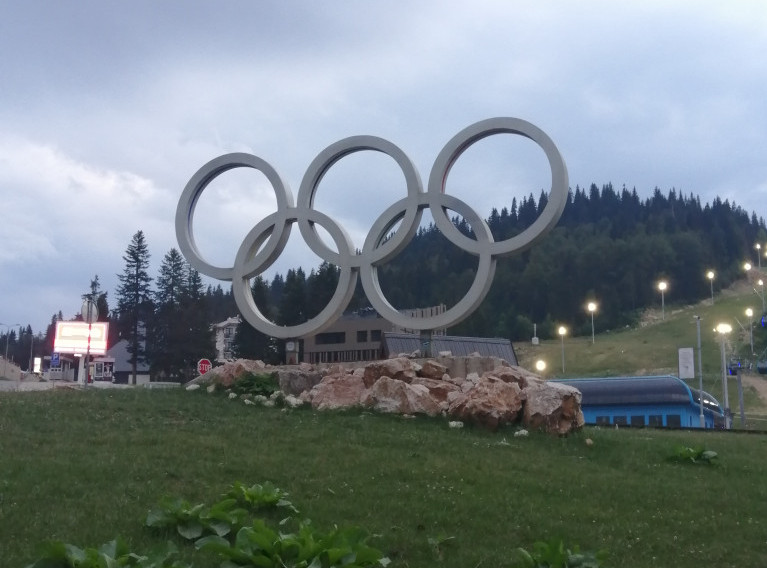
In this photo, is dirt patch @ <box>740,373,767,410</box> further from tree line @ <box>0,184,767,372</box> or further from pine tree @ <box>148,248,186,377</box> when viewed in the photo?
pine tree @ <box>148,248,186,377</box>

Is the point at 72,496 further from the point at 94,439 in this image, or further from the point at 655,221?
the point at 655,221

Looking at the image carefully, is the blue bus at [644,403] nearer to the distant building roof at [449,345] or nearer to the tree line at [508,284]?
the distant building roof at [449,345]

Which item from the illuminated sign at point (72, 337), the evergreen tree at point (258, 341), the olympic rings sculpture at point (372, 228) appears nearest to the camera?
the olympic rings sculpture at point (372, 228)

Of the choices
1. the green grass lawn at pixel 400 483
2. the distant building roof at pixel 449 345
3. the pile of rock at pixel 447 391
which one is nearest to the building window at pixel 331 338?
the distant building roof at pixel 449 345

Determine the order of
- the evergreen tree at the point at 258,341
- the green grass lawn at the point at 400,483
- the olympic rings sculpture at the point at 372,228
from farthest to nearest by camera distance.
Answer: the evergreen tree at the point at 258,341 < the olympic rings sculpture at the point at 372,228 < the green grass lawn at the point at 400,483

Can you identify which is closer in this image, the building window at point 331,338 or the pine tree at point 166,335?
the building window at point 331,338

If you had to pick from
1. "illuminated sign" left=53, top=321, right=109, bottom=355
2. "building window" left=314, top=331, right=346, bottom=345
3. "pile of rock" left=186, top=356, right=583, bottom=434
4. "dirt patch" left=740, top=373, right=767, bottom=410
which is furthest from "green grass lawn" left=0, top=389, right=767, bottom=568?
"dirt patch" left=740, top=373, right=767, bottom=410

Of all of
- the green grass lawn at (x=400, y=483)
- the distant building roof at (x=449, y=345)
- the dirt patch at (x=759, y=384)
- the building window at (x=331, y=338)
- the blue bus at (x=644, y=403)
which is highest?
the building window at (x=331, y=338)

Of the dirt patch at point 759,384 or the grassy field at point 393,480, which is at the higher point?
the dirt patch at point 759,384

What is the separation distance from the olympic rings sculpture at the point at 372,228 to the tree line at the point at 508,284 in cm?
3553

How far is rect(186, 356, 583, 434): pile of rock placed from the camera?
16031mm

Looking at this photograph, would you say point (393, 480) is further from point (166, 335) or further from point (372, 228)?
point (166, 335)

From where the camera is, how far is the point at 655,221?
144 metres

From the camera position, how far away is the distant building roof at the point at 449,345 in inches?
1555
